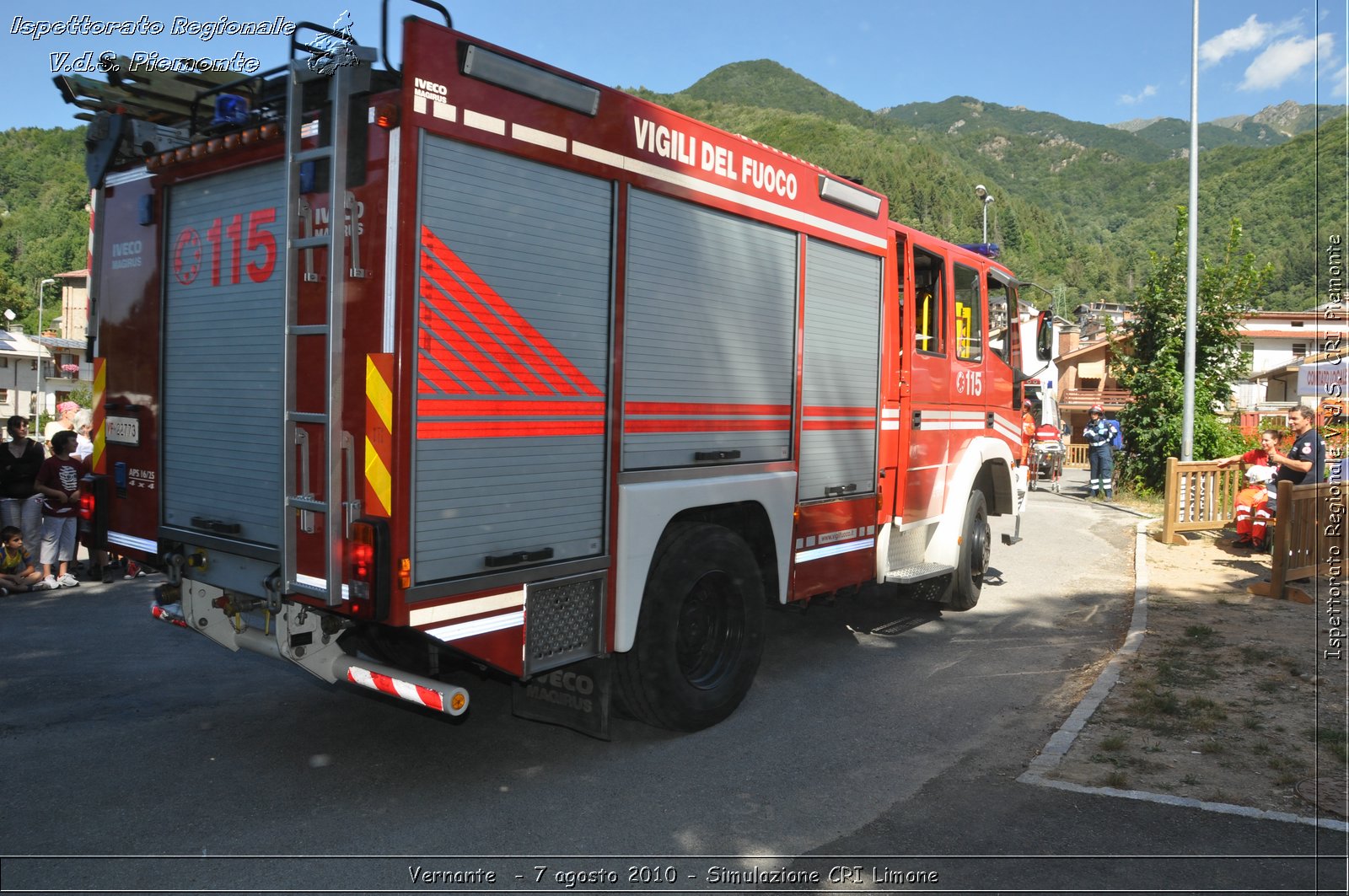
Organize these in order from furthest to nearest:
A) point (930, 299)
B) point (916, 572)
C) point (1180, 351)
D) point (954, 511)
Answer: point (1180, 351), point (954, 511), point (930, 299), point (916, 572)

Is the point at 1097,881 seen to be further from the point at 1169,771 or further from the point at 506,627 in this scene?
the point at 506,627

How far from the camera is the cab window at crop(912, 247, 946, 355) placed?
25.1ft

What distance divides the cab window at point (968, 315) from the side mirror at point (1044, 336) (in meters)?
1.04

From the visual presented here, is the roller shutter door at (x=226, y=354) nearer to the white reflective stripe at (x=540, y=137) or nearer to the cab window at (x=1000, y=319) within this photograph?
the white reflective stripe at (x=540, y=137)

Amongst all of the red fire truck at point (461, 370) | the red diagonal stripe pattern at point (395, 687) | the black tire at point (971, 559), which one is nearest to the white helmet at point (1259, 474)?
the black tire at point (971, 559)

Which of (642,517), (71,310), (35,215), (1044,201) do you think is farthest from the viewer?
(1044,201)

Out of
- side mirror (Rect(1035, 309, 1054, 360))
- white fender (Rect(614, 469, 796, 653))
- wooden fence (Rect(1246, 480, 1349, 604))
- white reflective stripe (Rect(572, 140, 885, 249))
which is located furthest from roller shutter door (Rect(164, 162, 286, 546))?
wooden fence (Rect(1246, 480, 1349, 604))

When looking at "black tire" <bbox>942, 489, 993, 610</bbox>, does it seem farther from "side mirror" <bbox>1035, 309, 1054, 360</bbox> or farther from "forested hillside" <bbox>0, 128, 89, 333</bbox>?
"forested hillside" <bbox>0, 128, 89, 333</bbox>

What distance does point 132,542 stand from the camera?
5.14 metres

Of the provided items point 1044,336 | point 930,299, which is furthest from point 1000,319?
point 930,299

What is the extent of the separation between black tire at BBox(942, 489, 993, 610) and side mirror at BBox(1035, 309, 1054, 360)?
60.5 inches

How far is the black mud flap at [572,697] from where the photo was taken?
4.80 m

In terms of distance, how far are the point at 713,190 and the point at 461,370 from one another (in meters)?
1.98

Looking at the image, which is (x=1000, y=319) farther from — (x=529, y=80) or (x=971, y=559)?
(x=529, y=80)
